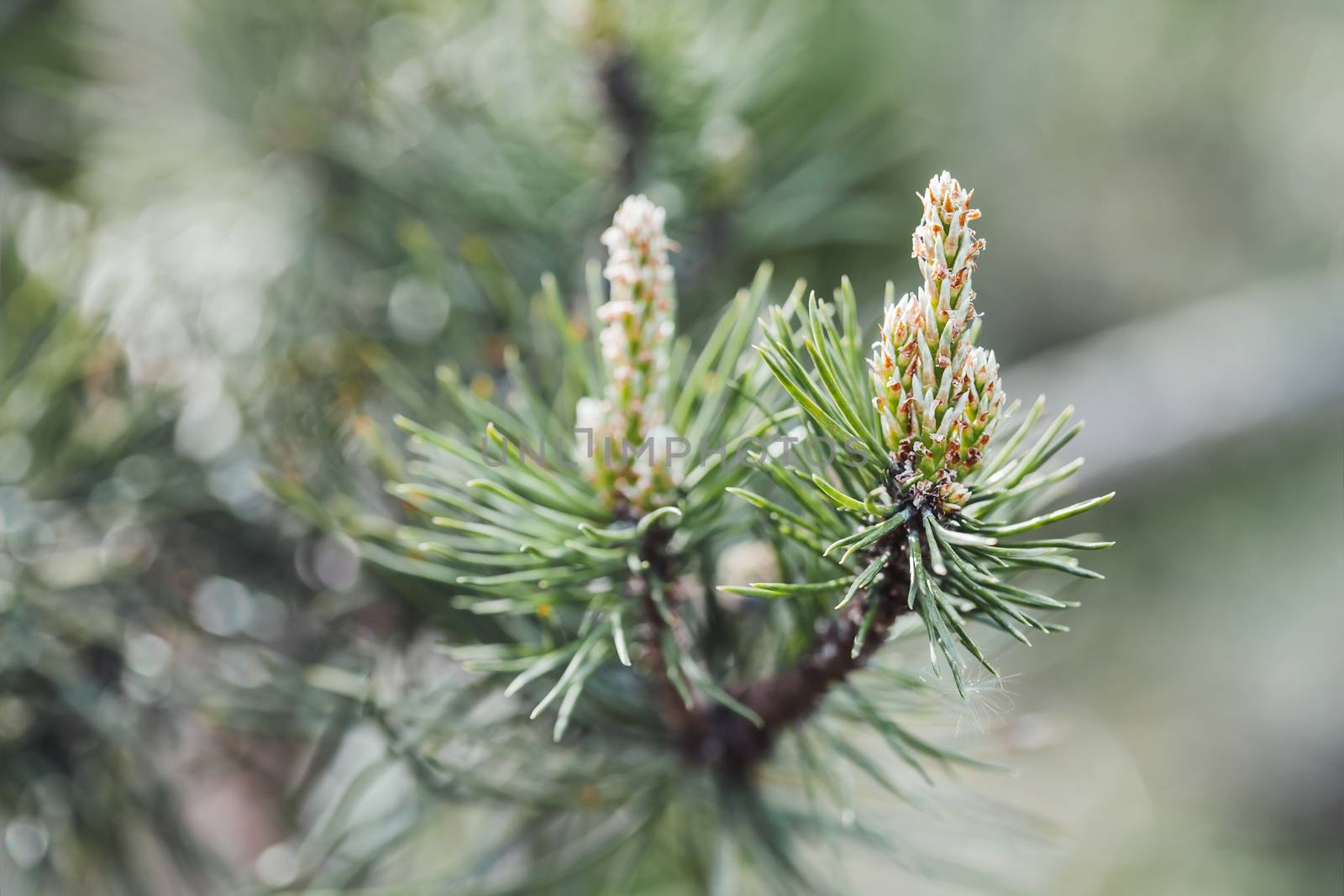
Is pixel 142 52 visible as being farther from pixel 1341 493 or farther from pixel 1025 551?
pixel 1341 493

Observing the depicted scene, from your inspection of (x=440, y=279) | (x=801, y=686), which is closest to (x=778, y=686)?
(x=801, y=686)

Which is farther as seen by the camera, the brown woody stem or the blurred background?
the blurred background

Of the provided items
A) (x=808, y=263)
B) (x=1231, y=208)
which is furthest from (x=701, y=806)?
(x=1231, y=208)

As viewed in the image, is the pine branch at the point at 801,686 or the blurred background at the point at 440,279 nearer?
the pine branch at the point at 801,686

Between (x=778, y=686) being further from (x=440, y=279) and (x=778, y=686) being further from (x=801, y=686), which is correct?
(x=440, y=279)

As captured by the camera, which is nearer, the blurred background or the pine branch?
the pine branch

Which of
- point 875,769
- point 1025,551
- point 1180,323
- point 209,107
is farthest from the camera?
point 1180,323

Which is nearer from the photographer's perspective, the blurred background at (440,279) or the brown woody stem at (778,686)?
the brown woody stem at (778,686)

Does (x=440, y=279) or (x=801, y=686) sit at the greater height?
(x=440, y=279)
